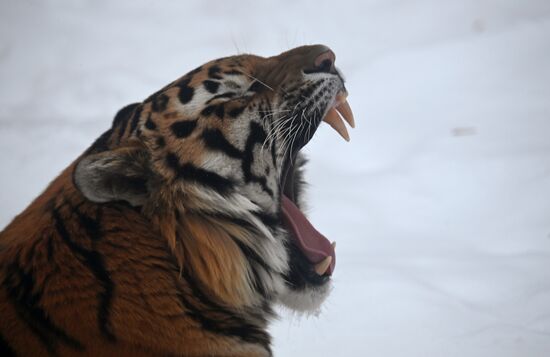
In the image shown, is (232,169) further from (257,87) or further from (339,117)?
(339,117)

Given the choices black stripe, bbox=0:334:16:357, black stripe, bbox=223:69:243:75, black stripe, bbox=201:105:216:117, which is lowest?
black stripe, bbox=0:334:16:357

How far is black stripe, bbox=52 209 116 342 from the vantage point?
0.95 metres

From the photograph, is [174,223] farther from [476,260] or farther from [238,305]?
[476,260]

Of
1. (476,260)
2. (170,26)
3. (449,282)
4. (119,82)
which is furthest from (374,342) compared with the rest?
(170,26)

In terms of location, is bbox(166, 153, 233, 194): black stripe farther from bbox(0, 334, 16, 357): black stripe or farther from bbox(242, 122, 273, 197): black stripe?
bbox(0, 334, 16, 357): black stripe

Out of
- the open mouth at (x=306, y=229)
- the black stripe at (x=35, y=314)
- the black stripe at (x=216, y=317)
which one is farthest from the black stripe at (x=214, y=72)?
the black stripe at (x=35, y=314)

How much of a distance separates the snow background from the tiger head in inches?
9.2

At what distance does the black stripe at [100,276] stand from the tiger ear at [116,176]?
84 millimetres

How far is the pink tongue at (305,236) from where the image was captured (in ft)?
4.00

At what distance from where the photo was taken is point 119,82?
8.95ft

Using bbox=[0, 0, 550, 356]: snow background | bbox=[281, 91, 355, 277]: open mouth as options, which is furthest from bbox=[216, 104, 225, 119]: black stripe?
bbox=[0, 0, 550, 356]: snow background

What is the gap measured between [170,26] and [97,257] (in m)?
2.27

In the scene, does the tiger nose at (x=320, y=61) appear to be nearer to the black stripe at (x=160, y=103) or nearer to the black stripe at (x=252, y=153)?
the black stripe at (x=252, y=153)

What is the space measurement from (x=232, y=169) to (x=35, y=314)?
40 centimetres
